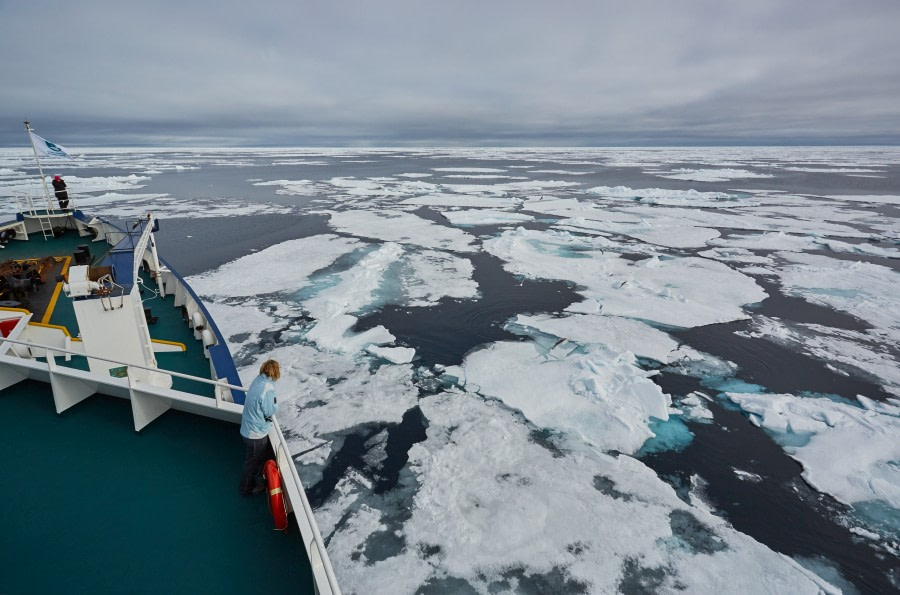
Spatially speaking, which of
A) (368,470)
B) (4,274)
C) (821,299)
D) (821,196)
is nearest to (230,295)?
(4,274)

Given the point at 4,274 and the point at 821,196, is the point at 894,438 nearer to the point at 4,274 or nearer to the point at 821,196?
the point at 4,274

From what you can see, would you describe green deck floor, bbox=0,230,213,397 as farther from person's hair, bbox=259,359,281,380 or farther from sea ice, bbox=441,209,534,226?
sea ice, bbox=441,209,534,226

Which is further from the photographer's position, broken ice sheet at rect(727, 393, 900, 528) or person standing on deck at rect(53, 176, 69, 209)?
person standing on deck at rect(53, 176, 69, 209)

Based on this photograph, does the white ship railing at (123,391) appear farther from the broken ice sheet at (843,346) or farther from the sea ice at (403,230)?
the sea ice at (403,230)

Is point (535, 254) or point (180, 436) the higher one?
point (180, 436)

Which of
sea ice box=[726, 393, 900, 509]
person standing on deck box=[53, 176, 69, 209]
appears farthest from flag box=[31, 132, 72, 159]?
sea ice box=[726, 393, 900, 509]

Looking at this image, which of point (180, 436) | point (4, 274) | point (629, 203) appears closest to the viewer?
point (180, 436)

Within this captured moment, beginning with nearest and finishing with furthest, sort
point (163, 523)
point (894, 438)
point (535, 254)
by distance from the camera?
point (163, 523), point (894, 438), point (535, 254)
